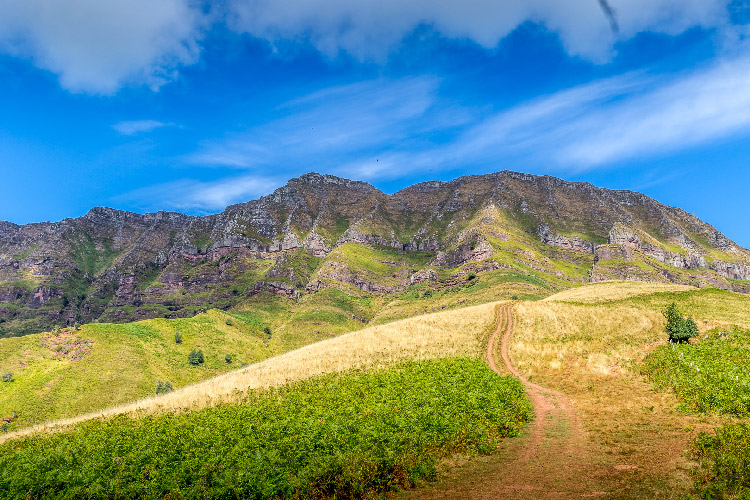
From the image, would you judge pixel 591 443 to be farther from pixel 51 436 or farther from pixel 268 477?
pixel 51 436

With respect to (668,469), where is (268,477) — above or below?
above

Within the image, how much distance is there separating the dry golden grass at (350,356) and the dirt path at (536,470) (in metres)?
21.4

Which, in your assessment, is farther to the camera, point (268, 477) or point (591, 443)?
point (591, 443)

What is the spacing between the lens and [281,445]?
1869 cm

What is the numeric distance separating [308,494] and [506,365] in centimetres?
3137

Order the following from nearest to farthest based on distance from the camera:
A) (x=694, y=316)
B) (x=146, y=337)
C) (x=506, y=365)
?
(x=506, y=365)
(x=694, y=316)
(x=146, y=337)

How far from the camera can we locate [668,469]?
15.4 meters

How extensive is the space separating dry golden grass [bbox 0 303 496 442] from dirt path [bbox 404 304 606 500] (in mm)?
21429

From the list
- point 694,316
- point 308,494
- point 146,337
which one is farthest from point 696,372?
point 146,337

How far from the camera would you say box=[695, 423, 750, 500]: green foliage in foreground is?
12.7m

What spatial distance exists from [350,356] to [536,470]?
105 feet

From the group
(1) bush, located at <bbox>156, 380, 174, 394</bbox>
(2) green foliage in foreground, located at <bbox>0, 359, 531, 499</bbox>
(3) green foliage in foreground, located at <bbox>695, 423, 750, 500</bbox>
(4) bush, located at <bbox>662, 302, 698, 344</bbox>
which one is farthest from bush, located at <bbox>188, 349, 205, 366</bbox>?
(3) green foliage in foreground, located at <bbox>695, 423, 750, 500</bbox>

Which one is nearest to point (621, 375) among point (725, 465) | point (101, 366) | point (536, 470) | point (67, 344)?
point (725, 465)

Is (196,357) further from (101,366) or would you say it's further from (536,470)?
(536,470)
